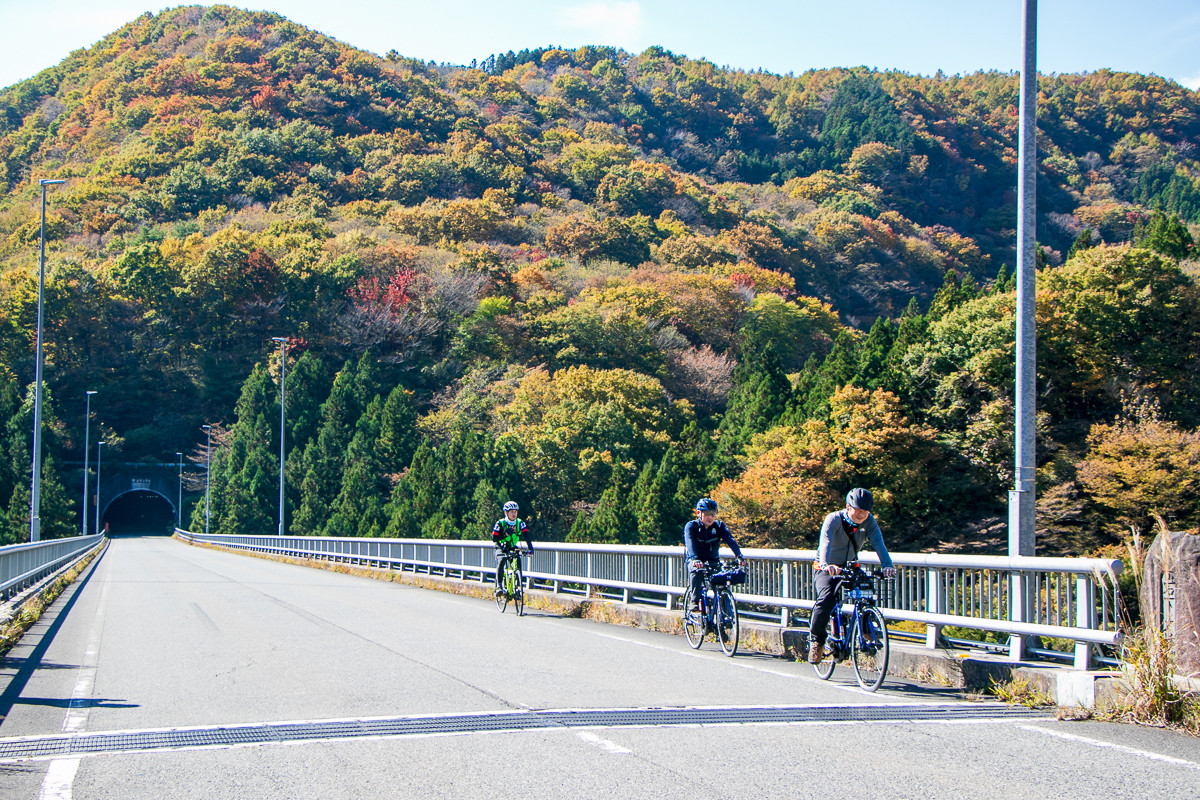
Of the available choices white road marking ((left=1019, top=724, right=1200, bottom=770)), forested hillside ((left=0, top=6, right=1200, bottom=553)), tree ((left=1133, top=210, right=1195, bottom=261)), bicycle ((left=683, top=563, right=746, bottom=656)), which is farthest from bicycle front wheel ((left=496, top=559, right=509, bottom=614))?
tree ((left=1133, top=210, right=1195, bottom=261))

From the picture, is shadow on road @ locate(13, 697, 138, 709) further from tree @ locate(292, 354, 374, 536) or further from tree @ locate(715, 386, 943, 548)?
tree @ locate(292, 354, 374, 536)

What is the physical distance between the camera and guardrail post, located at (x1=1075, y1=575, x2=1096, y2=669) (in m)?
8.16

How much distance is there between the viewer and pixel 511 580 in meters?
17.5

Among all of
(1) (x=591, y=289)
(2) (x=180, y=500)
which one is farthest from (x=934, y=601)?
(2) (x=180, y=500)

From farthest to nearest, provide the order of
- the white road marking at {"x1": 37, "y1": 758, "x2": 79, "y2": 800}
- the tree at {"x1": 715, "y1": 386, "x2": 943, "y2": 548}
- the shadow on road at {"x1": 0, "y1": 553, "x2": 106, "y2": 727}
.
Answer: the tree at {"x1": 715, "y1": 386, "x2": 943, "y2": 548}
the shadow on road at {"x1": 0, "y1": 553, "x2": 106, "y2": 727}
the white road marking at {"x1": 37, "y1": 758, "x2": 79, "y2": 800}

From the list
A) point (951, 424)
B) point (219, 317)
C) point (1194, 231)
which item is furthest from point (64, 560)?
point (1194, 231)

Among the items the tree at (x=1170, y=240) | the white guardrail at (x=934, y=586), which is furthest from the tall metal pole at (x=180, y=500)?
the white guardrail at (x=934, y=586)

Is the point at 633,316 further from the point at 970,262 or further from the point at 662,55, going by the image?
the point at 662,55

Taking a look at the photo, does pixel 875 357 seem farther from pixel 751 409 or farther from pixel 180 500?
pixel 180 500

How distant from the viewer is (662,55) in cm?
16175

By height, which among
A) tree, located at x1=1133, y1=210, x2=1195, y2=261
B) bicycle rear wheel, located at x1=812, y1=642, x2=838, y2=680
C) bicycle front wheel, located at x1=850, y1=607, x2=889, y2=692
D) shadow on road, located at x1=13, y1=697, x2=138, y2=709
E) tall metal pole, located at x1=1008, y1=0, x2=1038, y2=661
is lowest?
shadow on road, located at x1=13, y1=697, x2=138, y2=709

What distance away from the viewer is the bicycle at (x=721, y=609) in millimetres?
11836

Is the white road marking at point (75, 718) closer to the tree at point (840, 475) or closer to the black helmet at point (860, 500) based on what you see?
the black helmet at point (860, 500)

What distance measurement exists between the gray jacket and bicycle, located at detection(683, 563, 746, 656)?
2.61 m
